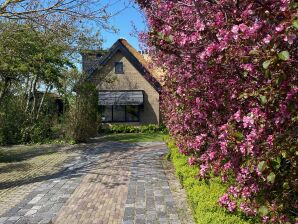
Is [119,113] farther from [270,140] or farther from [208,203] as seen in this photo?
[270,140]

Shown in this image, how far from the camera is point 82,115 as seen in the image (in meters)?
19.4

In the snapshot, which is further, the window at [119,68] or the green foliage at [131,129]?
the window at [119,68]

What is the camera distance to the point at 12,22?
10633 mm

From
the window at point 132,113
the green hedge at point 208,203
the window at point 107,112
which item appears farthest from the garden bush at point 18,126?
the green hedge at point 208,203

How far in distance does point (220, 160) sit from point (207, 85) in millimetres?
940

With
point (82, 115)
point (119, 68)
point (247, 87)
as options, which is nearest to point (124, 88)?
point (119, 68)

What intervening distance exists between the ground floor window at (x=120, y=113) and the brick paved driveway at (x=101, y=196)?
46.5 feet

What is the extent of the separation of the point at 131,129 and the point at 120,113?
2204 mm

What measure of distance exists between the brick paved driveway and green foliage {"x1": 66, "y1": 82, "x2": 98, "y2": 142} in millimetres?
5669

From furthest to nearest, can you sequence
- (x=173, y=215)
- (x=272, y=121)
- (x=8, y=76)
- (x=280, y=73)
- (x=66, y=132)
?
(x=66, y=132)
(x=8, y=76)
(x=173, y=215)
(x=272, y=121)
(x=280, y=73)

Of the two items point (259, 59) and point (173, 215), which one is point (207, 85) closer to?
point (259, 59)

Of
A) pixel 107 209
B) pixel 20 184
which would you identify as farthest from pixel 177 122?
pixel 20 184

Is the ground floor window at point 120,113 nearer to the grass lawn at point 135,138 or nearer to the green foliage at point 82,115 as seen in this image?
the grass lawn at point 135,138

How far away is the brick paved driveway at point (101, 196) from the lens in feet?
22.7
